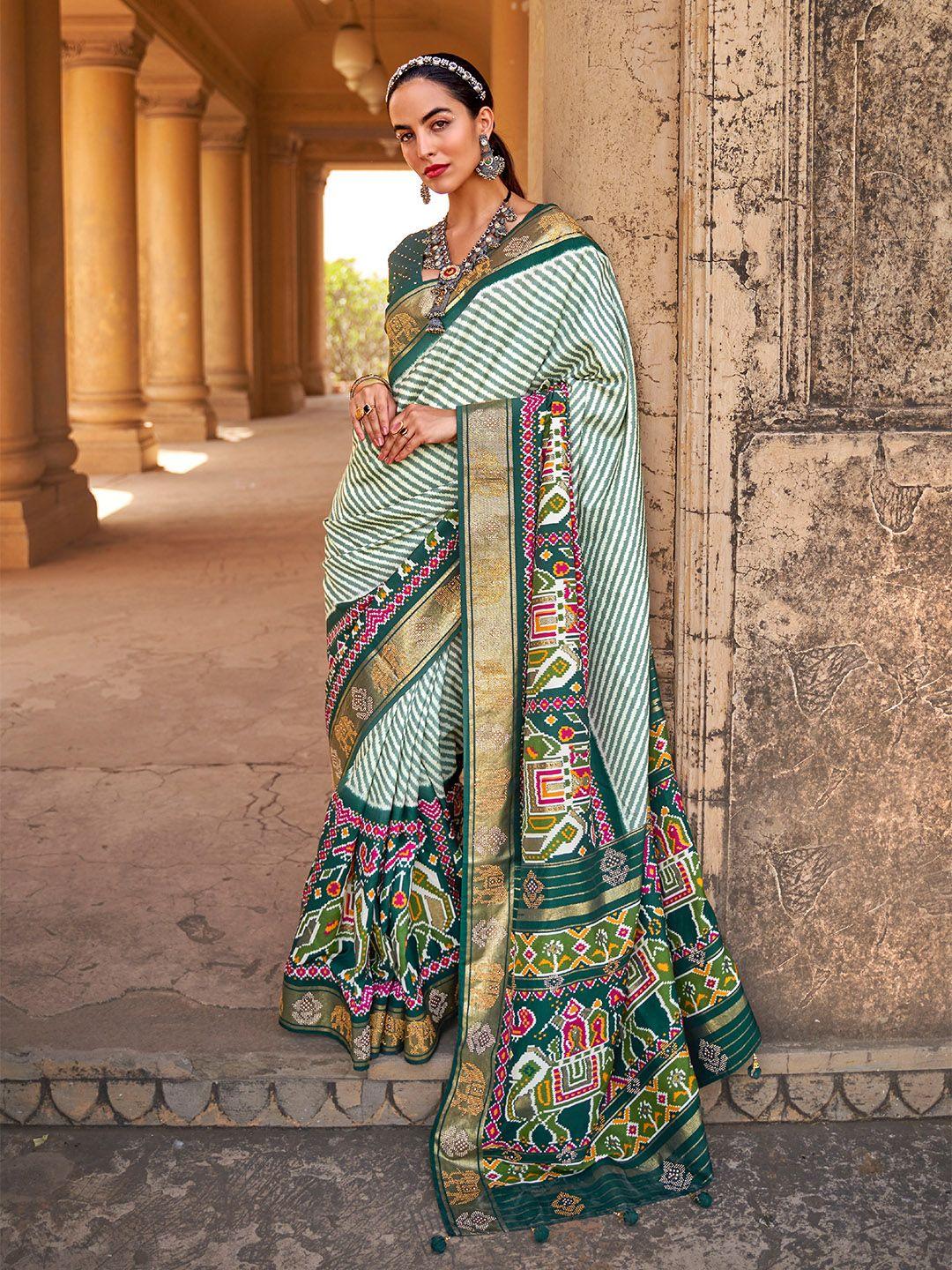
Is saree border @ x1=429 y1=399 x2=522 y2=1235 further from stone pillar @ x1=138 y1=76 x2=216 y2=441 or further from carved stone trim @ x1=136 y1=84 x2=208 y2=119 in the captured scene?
carved stone trim @ x1=136 y1=84 x2=208 y2=119

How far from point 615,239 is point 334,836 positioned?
113 centimetres

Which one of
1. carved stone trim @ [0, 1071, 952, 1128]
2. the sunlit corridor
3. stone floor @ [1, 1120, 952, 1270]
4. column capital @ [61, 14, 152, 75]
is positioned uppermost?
column capital @ [61, 14, 152, 75]

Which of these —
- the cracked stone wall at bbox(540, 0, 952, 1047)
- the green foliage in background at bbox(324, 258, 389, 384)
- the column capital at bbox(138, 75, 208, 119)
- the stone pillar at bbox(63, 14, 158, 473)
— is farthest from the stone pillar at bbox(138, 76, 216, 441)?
Result: the green foliage in background at bbox(324, 258, 389, 384)

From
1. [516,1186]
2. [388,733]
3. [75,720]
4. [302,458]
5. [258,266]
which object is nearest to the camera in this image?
[516,1186]

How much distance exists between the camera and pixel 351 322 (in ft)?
90.9

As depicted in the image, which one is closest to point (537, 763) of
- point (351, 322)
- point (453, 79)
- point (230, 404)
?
point (453, 79)

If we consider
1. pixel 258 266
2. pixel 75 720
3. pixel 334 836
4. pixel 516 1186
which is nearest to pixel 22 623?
pixel 75 720

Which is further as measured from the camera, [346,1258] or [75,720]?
[75,720]

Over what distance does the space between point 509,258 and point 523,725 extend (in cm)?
75

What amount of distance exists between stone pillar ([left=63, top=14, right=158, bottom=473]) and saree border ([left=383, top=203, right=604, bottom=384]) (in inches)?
360

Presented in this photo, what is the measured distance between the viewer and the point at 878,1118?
98.1 inches

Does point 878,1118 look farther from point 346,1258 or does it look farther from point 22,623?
point 22,623

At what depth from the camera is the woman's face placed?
226cm

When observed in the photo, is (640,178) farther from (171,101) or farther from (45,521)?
(171,101)
